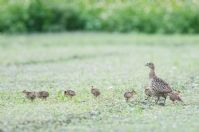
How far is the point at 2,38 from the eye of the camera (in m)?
20.1

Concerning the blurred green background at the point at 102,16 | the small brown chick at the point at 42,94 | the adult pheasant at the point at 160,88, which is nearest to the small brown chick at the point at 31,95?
the small brown chick at the point at 42,94

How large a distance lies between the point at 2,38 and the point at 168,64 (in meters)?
6.97

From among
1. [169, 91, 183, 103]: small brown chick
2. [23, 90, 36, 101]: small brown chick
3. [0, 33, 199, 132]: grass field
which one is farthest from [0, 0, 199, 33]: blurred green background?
[169, 91, 183, 103]: small brown chick

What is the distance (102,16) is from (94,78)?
10.3 m

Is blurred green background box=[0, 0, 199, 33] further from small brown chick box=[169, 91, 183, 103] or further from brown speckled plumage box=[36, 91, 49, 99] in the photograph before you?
small brown chick box=[169, 91, 183, 103]

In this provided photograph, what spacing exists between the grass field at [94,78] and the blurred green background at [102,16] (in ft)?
3.02

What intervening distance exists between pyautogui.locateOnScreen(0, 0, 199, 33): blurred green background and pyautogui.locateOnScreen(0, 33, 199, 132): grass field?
0.92 m

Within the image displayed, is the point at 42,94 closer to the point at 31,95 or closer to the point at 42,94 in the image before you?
the point at 42,94

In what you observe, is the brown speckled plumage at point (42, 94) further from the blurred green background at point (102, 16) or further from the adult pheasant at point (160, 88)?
the blurred green background at point (102, 16)

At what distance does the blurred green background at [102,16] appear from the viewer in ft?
70.3

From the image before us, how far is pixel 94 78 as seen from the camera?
11984mm

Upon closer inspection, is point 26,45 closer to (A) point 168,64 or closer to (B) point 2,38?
(B) point 2,38

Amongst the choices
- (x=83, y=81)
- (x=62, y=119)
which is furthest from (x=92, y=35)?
(x=62, y=119)

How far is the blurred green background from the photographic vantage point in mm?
21438
